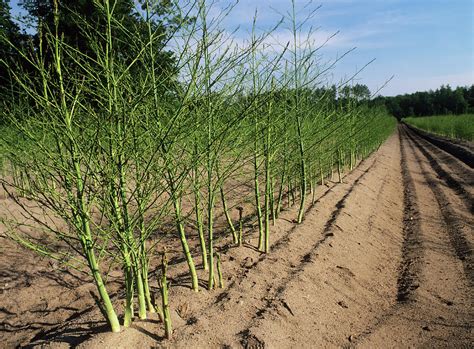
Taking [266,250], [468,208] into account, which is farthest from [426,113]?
[266,250]

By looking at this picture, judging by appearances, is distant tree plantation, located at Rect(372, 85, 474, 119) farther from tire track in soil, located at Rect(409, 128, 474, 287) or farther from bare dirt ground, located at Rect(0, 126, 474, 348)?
bare dirt ground, located at Rect(0, 126, 474, 348)

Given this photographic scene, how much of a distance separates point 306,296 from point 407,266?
87.0 inches

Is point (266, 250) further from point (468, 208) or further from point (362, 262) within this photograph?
point (468, 208)

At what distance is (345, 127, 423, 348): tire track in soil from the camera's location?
3667 millimetres

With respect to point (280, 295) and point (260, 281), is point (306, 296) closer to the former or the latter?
point (280, 295)

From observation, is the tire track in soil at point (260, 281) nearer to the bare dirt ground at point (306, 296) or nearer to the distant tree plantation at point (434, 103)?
the bare dirt ground at point (306, 296)

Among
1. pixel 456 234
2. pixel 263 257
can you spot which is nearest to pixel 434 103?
pixel 456 234

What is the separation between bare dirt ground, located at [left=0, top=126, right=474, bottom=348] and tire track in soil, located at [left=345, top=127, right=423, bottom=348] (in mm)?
22

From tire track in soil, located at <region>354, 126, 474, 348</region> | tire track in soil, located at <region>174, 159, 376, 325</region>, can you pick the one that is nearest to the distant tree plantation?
tire track in soil, located at <region>354, 126, 474, 348</region>

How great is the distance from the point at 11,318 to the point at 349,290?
3435 millimetres

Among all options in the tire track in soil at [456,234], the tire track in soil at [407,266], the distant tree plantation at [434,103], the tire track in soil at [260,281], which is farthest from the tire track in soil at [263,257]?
the distant tree plantation at [434,103]

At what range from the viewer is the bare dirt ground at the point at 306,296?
119 inches

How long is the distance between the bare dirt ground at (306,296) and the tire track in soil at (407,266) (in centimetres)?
2

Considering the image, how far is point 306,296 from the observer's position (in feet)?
12.5
